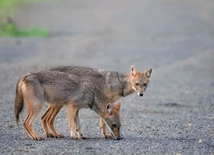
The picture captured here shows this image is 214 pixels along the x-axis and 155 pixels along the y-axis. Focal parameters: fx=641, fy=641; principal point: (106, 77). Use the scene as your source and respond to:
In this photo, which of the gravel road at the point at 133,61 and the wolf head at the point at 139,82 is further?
the wolf head at the point at 139,82

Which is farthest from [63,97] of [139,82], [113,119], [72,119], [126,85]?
[139,82]

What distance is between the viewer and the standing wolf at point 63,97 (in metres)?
11.2

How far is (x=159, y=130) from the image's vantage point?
12.6 m

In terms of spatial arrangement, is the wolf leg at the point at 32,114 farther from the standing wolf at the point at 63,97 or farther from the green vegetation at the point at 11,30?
the green vegetation at the point at 11,30

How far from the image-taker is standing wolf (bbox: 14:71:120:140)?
1119 centimetres

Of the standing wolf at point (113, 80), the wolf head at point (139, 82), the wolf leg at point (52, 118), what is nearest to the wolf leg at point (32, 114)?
the wolf leg at point (52, 118)

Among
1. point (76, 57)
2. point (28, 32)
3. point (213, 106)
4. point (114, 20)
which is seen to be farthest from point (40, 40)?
point (213, 106)

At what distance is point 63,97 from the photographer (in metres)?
11.7

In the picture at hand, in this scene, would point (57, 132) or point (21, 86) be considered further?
point (57, 132)

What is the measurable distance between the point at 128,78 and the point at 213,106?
3.35 metres

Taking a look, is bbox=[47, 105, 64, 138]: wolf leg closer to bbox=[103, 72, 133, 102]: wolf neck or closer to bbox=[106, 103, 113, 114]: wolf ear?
bbox=[106, 103, 113, 114]: wolf ear

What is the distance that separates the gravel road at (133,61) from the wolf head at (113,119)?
0.28 meters

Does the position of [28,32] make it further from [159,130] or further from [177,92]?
[159,130]

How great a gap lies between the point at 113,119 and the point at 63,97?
101 cm
